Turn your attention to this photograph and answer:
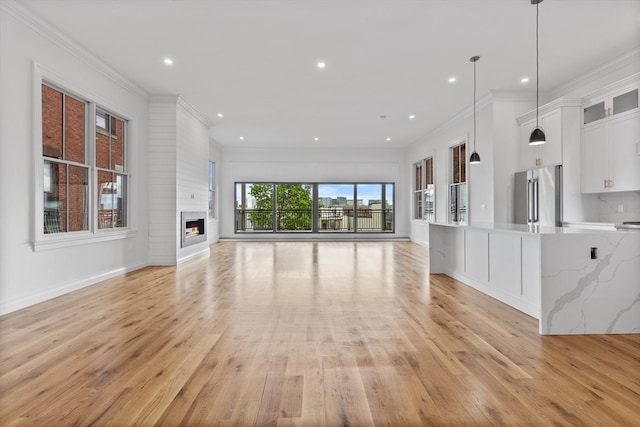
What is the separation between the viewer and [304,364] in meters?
2.29

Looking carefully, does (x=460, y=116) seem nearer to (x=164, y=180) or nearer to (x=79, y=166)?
(x=164, y=180)

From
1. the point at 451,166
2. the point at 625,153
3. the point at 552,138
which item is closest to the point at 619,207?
the point at 625,153

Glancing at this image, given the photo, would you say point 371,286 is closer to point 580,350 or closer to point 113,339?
point 580,350

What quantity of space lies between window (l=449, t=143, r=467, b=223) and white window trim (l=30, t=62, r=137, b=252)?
6.98 metres

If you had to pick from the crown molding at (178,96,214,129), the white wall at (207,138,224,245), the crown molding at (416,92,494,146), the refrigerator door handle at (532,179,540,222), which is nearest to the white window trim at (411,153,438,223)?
the crown molding at (416,92,494,146)

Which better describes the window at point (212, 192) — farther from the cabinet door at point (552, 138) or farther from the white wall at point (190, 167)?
the cabinet door at point (552, 138)

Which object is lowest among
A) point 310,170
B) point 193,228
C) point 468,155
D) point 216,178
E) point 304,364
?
point 304,364

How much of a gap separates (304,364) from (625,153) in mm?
5307

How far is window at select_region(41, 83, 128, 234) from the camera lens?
4.14 m

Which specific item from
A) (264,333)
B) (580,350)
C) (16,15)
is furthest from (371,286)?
(16,15)

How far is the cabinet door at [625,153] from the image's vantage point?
4461 millimetres

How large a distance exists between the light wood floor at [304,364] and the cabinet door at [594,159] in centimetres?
297

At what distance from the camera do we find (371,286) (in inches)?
182

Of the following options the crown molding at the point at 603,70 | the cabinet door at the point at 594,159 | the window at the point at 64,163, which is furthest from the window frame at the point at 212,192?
the cabinet door at the point at 594,159
